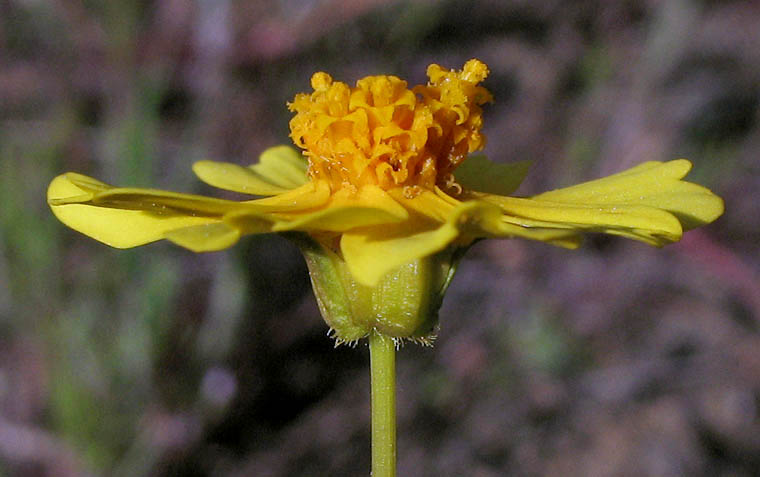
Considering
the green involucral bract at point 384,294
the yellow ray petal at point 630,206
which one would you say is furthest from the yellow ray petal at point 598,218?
the green involucral bract at point 384,294

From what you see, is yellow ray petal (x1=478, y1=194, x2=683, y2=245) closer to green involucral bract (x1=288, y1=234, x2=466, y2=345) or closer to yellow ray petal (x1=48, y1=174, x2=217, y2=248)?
green involucral bract (x1=288, y1=234, x2=466, y2=345)

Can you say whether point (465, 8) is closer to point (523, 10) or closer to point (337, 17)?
point (523, 10)

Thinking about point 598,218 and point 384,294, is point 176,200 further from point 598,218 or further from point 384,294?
point 598,218

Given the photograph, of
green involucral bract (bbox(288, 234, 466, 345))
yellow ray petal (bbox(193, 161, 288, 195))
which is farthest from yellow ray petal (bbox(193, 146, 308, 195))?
green involucral bract (bbox(288, 234, 466, 345))

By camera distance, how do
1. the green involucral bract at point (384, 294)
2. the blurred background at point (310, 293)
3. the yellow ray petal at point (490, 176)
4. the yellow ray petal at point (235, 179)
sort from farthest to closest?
1. the blurred background at point (310, 293)
2. the yellow ray petal at point (490, 176)
3. the yellow ray petal at point (235, 179)
4. the green involucral bract at point (384, 294)

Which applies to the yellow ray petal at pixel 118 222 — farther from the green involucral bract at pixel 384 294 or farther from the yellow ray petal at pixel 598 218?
the yellow ray petal at pixel 598 218

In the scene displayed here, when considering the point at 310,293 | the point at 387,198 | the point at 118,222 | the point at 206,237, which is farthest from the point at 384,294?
the point at 310,293
